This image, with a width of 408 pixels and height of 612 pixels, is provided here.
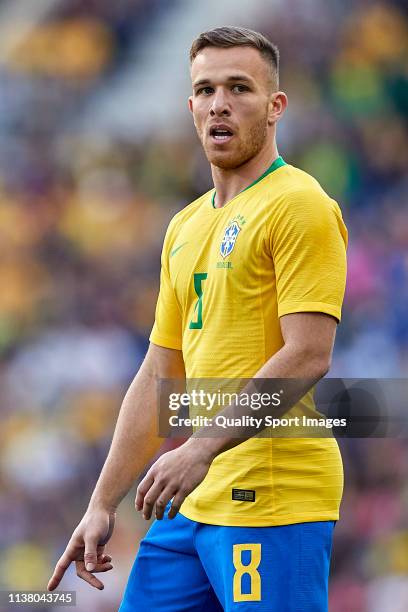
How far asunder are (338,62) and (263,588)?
3.93 meters

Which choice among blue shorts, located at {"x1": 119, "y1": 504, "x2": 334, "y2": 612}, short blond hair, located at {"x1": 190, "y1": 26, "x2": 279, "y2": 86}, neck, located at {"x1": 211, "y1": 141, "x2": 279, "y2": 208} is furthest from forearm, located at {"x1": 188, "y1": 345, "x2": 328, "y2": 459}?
short blond hair, located at {"x1": 190, "y1": 26, "x2": 279, "y2": 86}

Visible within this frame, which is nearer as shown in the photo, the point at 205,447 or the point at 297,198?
the point at 205,447

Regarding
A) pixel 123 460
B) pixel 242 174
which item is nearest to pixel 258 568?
pixel 123 460

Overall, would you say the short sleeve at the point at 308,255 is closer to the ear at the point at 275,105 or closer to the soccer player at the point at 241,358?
the soccer player at the point at 241,358

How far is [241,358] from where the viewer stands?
2.26 metres

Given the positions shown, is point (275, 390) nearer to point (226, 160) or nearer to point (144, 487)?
point (144, 487)

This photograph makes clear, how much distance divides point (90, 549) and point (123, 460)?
25 centimetres

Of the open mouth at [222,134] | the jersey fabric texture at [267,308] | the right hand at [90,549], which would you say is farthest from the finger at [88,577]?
the open mouth at [222,134]

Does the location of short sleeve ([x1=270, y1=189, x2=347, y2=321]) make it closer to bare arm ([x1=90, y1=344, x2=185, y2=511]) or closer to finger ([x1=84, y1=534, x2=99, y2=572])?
bare arm ([x1=90, y1=344, x2=185, y2=511])

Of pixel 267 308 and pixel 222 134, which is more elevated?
pixel 222 134

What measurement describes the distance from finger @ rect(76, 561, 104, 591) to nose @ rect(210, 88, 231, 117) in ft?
3.65

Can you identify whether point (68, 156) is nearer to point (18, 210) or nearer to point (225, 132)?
point (18, 210)

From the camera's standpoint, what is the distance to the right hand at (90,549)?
240 cm

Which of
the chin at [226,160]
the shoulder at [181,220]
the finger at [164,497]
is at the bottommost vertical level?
the finger at [164,497]
